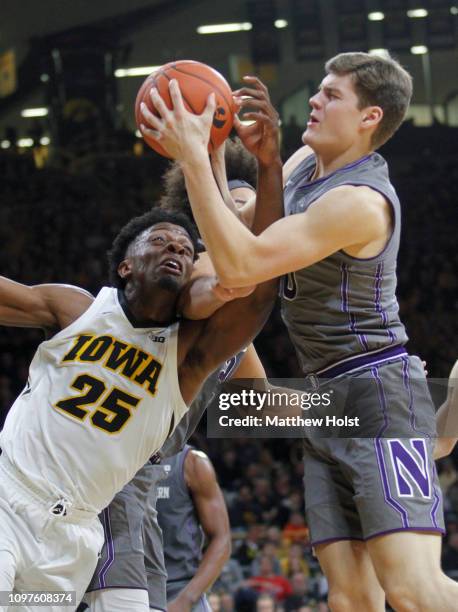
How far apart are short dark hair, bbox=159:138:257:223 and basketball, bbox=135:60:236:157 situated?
1.31 m

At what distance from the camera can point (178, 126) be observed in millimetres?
3625

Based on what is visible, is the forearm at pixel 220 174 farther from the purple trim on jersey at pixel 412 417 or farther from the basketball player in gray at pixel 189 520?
the basketball player in gray at pixel 189 520

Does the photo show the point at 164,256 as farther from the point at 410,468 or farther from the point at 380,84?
the point at 410,468

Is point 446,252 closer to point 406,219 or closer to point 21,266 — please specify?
point 406,219

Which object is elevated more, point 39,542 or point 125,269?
point 125,269

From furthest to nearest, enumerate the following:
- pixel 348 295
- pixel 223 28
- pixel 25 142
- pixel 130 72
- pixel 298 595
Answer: pixel 223 28, pixel 130 72, pixel 25 142, pixel 298 595, pixel 348 295

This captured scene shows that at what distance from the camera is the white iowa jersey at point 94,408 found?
13.0 ft

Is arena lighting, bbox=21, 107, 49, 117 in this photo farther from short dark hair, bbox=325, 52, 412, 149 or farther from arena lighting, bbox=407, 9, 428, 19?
short dark hair, bbox=325, 52, 412, 149

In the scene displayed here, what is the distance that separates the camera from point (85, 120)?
57.7 feet

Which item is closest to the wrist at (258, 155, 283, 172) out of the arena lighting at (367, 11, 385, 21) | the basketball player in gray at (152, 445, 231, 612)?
the basketball player in gray at (152, 445, 231, 612)

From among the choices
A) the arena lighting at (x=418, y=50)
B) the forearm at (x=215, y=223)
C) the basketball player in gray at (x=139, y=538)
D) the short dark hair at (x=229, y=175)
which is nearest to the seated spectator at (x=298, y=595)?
the basketball player in gray at (x=139, y=538)

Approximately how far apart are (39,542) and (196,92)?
5.64 feet

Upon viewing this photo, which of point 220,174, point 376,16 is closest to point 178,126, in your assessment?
point 220,174

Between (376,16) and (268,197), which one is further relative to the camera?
(376,16)
